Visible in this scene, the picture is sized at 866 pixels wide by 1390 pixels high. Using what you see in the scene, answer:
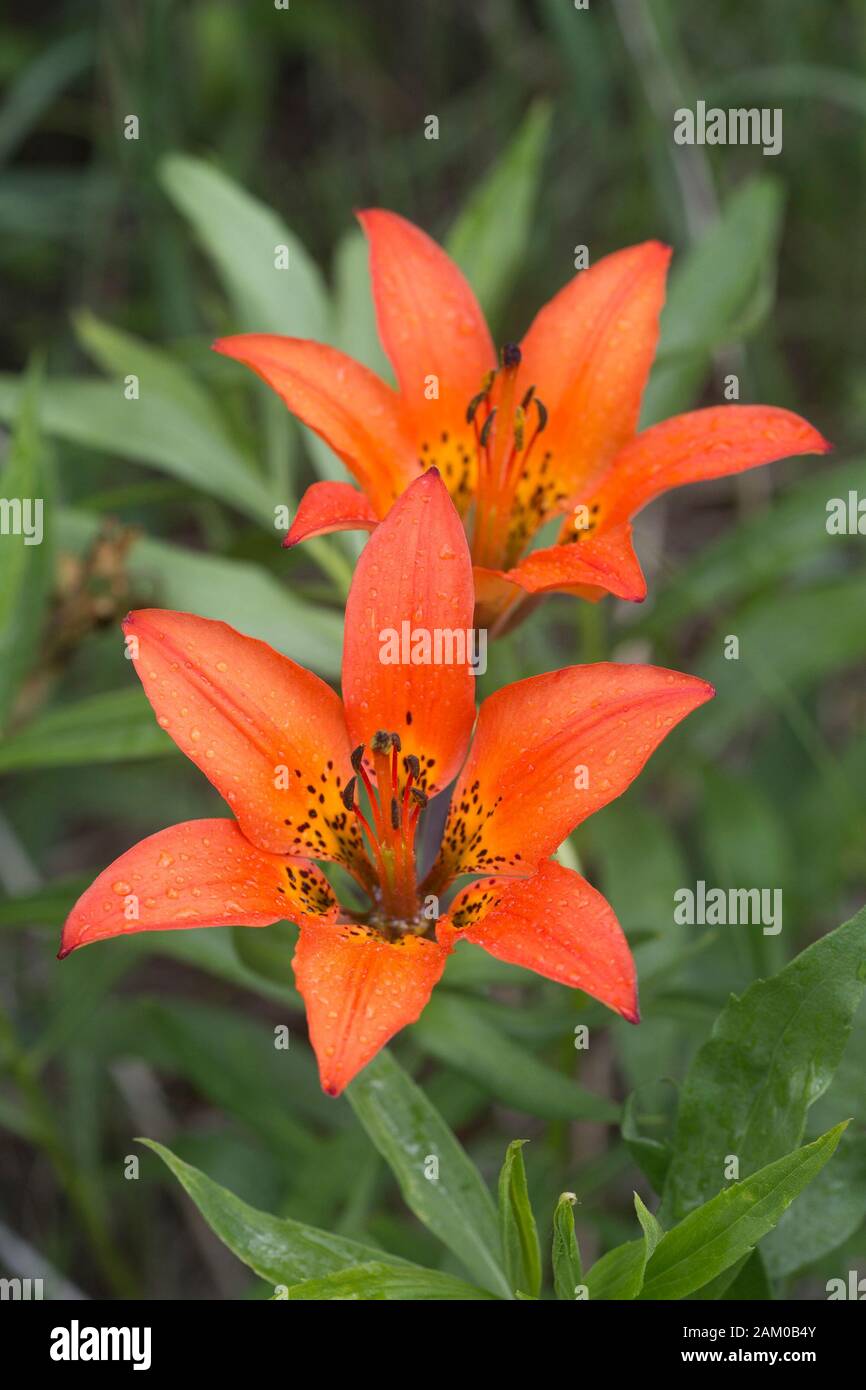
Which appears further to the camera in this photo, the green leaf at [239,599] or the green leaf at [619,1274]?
the green leaf at [239,599]

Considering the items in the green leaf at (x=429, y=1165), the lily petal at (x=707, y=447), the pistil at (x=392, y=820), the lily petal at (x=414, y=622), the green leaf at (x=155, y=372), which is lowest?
the green leaf at (x=429, y=1165)

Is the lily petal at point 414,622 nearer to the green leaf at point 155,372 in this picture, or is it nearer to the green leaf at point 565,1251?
the green leaf at point 565,1251

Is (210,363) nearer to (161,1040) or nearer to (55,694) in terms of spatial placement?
(55,694)

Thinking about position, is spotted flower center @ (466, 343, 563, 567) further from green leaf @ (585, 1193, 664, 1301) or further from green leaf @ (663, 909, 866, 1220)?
green leaf @ (585, 1193, 664, 1301)

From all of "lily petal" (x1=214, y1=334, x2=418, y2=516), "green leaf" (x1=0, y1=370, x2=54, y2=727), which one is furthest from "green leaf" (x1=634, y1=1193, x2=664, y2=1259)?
"green leaf" (x1=0, y1=370, x2=54, y2=727)

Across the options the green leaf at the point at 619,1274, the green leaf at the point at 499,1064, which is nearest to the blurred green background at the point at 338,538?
the green leaf at the point at 499,1064
